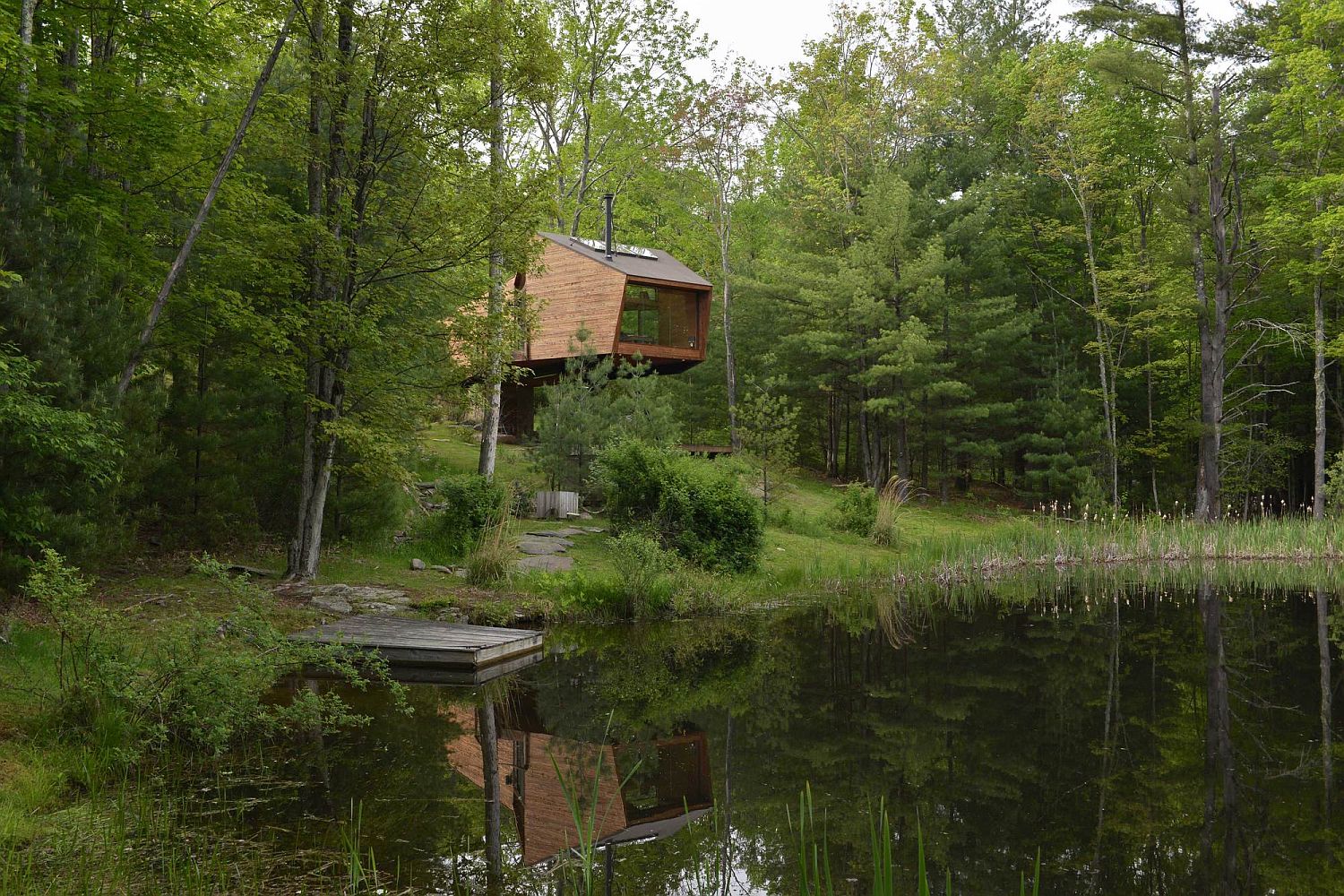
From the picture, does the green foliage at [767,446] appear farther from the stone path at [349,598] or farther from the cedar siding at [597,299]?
the stone path at [349,598]

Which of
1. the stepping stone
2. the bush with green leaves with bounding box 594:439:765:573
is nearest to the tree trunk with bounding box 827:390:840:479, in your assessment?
the bush with green leaves with bounding box 594:439:765:573

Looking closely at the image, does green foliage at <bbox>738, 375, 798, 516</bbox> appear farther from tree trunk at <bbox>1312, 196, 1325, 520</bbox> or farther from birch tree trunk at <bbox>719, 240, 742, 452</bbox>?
tree trunk at <bbox>1312, 196, 1325, 520</bbox>

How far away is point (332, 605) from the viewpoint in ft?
31.1

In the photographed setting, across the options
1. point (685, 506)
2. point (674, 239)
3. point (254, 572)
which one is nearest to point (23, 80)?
point (254, 572)

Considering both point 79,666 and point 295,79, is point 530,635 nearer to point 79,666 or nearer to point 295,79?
point 79,666

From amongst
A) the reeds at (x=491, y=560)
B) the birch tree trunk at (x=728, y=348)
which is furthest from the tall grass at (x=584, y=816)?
the birch tree trunk at (x=728, y=348)

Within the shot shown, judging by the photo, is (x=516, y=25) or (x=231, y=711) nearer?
(x=231, y=711)

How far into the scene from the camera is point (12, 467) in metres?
7.49

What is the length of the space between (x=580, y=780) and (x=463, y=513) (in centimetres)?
856

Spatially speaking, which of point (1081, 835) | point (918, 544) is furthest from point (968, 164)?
point (1081, 835)

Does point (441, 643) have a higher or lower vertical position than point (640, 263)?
lower

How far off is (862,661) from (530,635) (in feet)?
9.92

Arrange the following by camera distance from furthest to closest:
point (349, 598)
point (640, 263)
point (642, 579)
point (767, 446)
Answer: point (640, 263), point (767, 446), point (642, 579), point (349, 598)

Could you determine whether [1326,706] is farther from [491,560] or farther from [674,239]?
[674,239]
